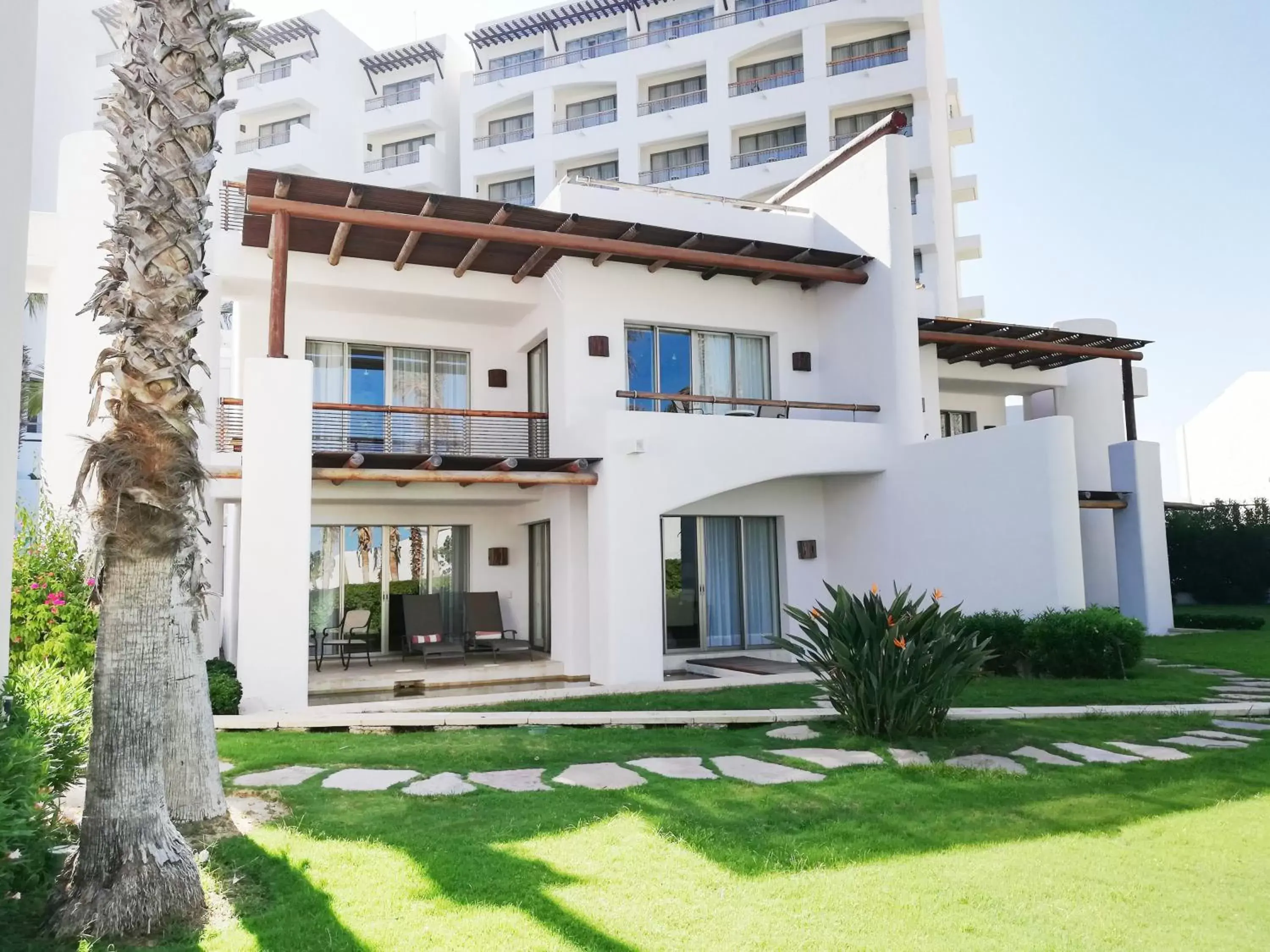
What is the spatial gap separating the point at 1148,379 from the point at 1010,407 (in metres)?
3.81

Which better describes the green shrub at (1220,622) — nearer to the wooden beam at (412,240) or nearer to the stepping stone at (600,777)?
the stepping stone at (600,777)

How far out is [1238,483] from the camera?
37531mm

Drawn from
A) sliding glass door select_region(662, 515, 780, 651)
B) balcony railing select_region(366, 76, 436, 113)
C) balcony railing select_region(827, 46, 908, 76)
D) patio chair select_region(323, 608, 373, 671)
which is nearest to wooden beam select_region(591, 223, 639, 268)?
sliding glass door select_region(662, 515, 780, 651)

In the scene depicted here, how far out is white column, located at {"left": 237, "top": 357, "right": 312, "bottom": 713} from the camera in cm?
993

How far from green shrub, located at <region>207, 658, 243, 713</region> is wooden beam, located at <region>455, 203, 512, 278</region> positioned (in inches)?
248

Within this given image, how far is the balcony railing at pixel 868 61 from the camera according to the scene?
27.6 meters

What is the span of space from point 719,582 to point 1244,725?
744cm

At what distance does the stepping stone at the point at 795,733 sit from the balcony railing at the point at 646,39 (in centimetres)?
2710

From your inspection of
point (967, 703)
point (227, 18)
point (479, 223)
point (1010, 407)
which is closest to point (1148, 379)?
point (1010, 407)

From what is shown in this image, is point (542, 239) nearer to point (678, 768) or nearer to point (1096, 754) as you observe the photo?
point (678, 768)

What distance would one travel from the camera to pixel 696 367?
14.5 meters

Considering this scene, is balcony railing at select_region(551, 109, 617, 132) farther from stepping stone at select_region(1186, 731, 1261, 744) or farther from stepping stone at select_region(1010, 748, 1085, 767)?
stepping stone at select_region(1010, 748, 1085, 767)

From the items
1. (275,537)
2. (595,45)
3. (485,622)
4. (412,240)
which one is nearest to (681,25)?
(595,45)

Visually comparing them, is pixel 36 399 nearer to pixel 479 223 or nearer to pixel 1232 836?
pixel 479 223
